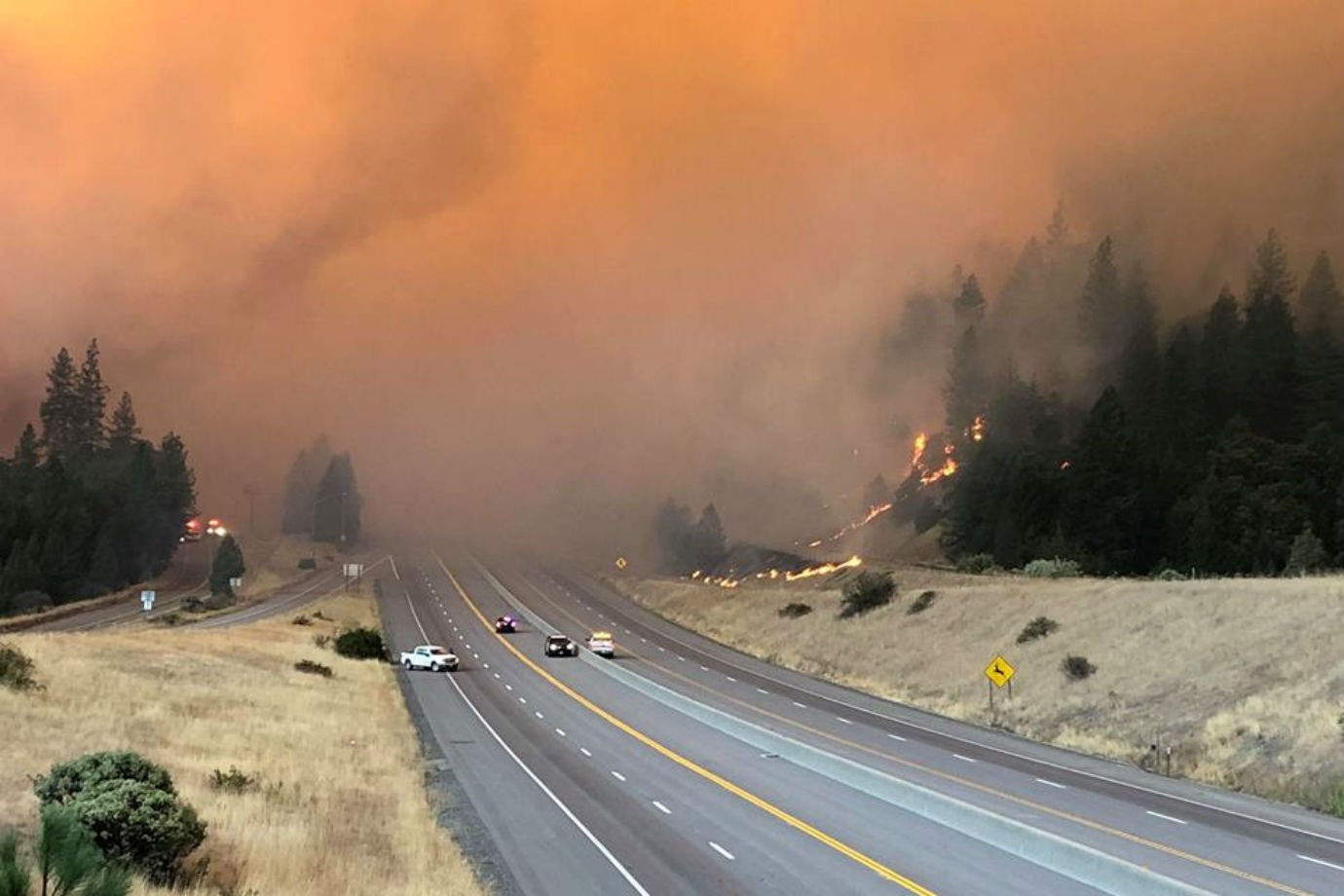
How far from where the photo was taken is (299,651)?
57.6 meters

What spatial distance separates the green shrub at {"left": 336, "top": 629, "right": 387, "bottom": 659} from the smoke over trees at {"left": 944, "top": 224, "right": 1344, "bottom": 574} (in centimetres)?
6262

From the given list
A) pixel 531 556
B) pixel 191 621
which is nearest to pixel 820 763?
pixel 191 621

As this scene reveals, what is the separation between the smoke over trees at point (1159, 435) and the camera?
89375mm

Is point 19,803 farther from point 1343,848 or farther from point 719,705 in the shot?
point 719,705

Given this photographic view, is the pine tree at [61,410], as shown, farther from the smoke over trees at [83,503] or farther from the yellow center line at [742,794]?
the yellow center line at [742,794]

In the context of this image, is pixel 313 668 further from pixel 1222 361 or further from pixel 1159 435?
pixel 1222 361

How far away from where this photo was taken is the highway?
18906mm

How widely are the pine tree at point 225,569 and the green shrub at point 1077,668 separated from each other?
10048 cm

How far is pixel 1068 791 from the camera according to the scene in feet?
94.4

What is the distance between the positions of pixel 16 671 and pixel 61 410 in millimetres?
189206

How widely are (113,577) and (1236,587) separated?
140318mm

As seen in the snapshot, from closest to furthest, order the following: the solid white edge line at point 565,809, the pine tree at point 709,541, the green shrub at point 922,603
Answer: the solid white edge line at point 565,809 < the green shrub at point 922,603 < the pine tree at point 709,541

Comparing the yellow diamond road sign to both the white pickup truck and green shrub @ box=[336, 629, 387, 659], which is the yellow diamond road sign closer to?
the white pickup truck

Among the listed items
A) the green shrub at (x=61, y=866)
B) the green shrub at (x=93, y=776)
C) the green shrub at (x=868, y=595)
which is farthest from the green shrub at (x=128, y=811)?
the green shrub at (x=868, y=595)
